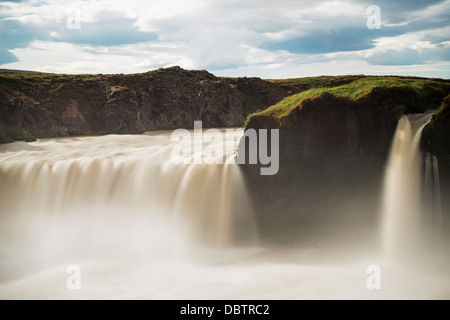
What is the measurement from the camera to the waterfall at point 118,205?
14.7 metres

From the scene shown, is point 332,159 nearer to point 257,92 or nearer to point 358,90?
point 358,90

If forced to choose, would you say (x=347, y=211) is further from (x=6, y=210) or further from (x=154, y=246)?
(x=6, y=210)

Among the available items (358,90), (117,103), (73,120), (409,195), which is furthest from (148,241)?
(73,120)

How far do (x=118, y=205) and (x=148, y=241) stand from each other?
235 centimetres

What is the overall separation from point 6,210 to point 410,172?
52.5 ft

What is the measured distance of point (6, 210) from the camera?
16938 mm

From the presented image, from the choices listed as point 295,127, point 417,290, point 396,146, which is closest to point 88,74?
point 295,127

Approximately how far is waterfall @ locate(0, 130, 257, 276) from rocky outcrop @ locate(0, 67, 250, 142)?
1126 cm

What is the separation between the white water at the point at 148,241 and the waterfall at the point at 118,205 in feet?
0.14

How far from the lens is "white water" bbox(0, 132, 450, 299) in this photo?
10820 millimetres

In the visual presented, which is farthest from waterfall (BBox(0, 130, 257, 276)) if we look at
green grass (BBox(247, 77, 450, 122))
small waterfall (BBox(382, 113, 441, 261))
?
small waterfall (BBox(382, 113, 441, 261))

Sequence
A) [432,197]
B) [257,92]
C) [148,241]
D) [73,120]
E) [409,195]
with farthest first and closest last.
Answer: [257,92]
[73,120]
[148,241]
[409,195]
[432,197]

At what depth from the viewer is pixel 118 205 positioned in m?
16.1

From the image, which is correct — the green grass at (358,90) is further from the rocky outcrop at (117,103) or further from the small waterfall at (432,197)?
the rocky outcrop at (117,103)
